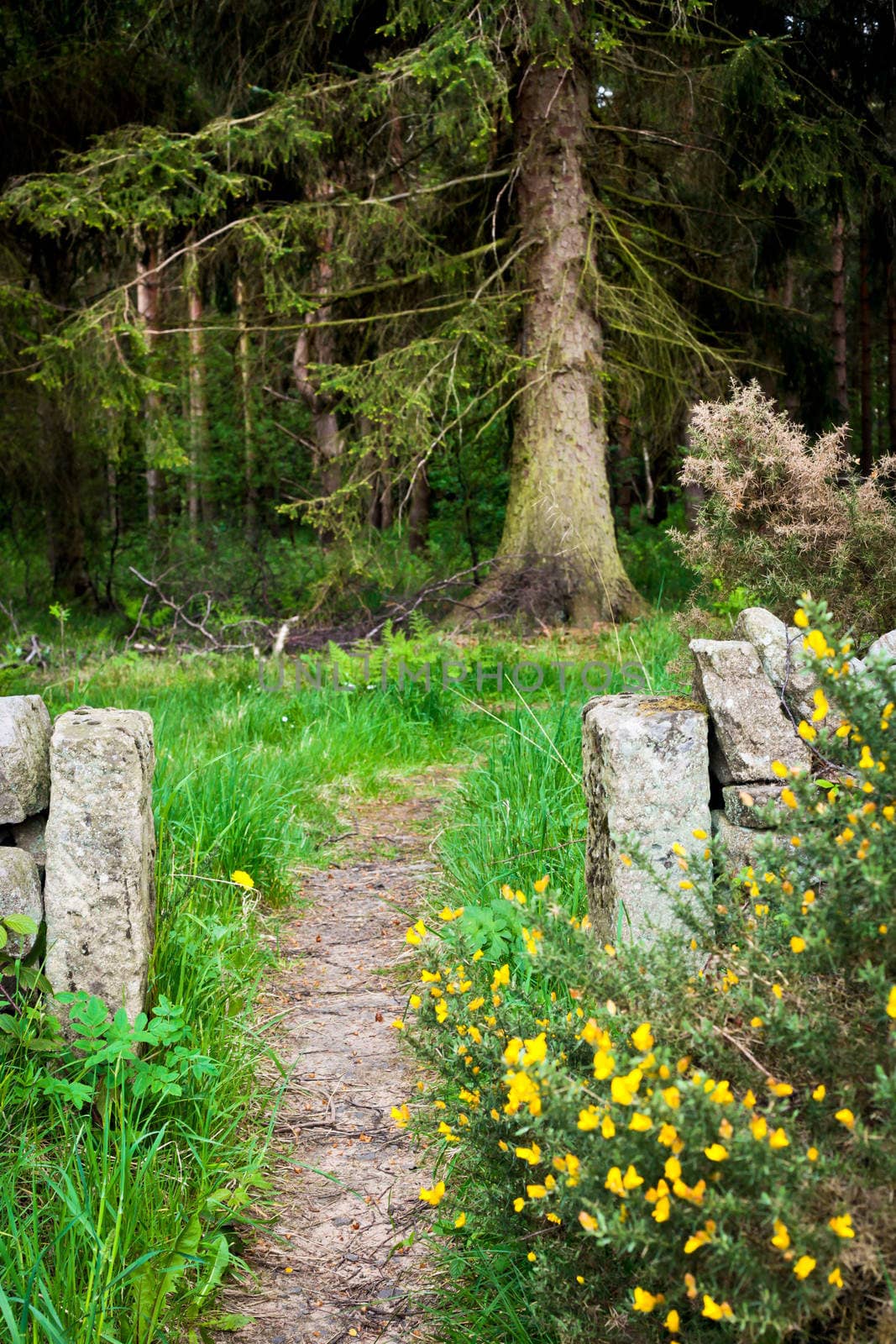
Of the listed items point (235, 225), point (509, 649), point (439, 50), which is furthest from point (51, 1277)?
point (235, 225)

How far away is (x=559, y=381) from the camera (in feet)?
29.5

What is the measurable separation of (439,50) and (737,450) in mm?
4607

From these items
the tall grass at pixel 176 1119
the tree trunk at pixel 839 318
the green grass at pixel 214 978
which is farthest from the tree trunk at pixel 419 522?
the tall grass at pixel 176 1119

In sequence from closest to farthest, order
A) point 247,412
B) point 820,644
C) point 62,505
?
point 820,644, point 62,505, point 247,412

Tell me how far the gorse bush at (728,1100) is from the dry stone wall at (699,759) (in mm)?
593

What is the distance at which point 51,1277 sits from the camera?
212 centimetres

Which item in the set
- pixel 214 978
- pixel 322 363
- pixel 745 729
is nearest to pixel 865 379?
pixel 322 363

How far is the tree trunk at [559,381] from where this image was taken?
8914 millimetres

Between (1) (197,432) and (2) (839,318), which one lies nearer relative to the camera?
(2) (839,318)

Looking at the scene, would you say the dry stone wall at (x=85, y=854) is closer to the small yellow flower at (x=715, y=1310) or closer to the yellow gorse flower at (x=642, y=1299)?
the yellow gorse flower at (x=642, y=1299)

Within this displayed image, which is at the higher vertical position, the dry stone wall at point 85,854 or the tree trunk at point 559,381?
the tree trunk at point 559,381

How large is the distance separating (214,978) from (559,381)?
684cm

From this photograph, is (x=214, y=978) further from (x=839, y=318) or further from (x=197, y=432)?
(x=197, y=432)

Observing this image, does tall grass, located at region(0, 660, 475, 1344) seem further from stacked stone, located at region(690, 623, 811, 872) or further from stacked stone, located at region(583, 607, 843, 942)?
stacked stone, located at region(690, 623, 811, 872)
